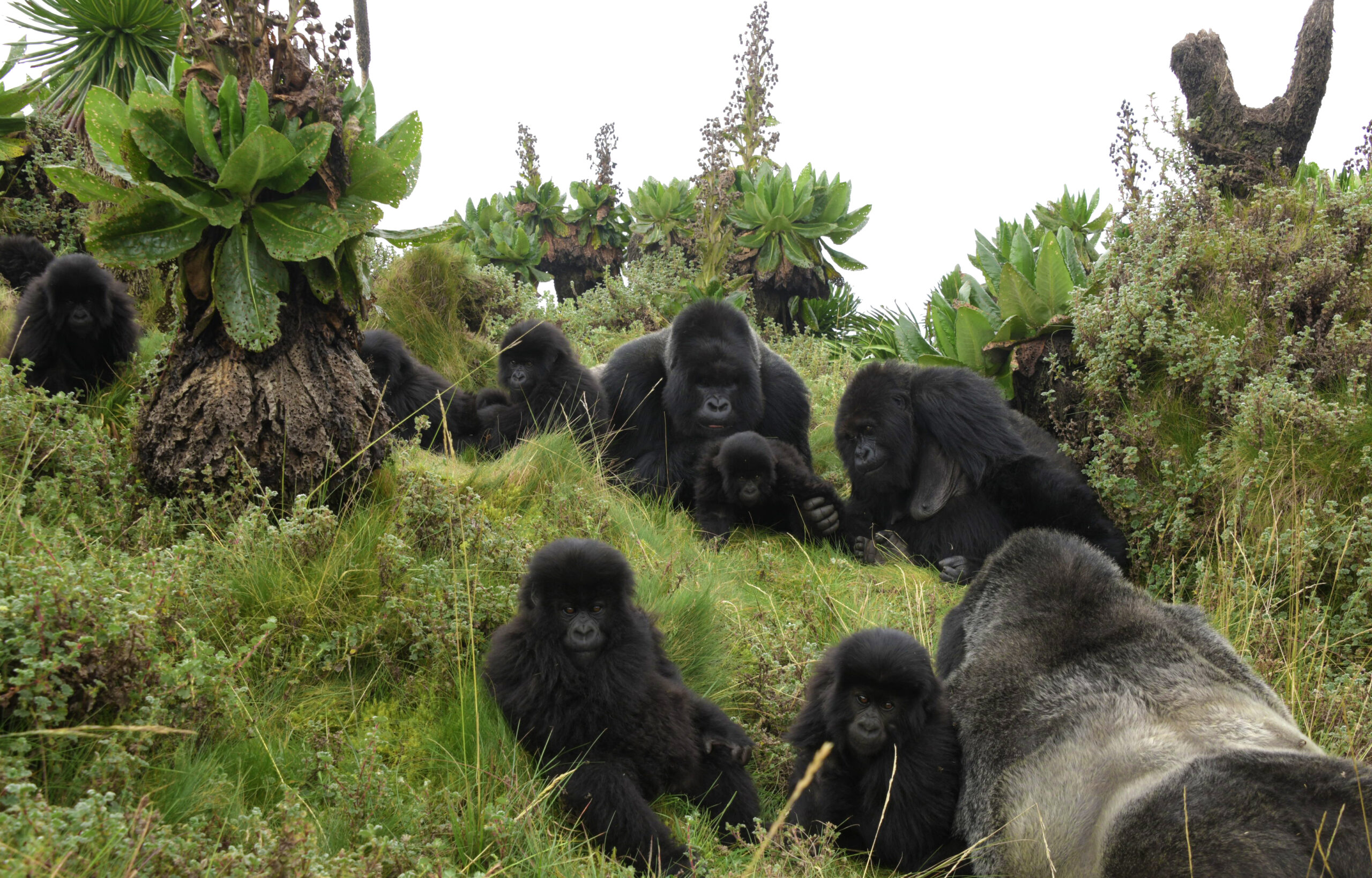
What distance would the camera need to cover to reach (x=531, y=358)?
7500mm

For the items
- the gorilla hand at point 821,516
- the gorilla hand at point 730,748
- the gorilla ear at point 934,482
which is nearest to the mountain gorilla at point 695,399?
the gorilla hand at point 821,516

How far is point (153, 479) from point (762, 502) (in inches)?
138

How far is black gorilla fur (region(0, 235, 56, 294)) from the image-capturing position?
27.4ft

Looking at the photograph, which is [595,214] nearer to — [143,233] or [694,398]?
[694,398]

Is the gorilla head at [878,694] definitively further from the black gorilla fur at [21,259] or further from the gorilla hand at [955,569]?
the black gorilla fur at [21,259]

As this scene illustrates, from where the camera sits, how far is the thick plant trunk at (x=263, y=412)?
14.2 feet

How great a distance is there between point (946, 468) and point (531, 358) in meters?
3.22

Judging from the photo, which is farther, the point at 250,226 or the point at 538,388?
the point at 538,388

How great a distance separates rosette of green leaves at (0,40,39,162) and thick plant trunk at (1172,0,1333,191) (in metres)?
9.36

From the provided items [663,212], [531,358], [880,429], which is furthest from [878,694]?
[663,212]

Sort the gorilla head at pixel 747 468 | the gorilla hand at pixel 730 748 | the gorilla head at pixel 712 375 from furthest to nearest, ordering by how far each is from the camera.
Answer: the gorilla head at pixel 712 375
the gorilla head at pixel 747 468
the gorilla hand at pixel 730 748

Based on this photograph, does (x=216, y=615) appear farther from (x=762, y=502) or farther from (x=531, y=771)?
(x=762, y=502)

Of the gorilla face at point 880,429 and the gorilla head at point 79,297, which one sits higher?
the gorilla head at point 79,297

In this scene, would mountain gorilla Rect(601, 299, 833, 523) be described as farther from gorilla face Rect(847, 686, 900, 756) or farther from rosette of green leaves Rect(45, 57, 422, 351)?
gorilla face Rect(847, 686, 900, 756)
